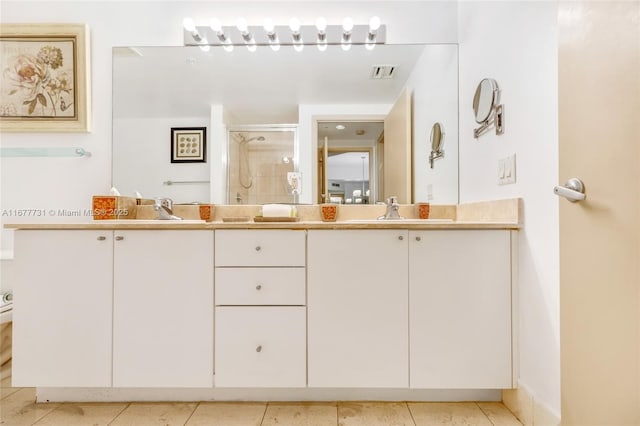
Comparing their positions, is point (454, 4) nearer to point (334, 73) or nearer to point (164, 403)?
point (334, 73)

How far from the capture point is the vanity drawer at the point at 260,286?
1.42 meters

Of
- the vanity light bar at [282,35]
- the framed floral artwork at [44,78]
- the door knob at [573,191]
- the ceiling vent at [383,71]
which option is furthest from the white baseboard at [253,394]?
the vanity light bar at [282,35]

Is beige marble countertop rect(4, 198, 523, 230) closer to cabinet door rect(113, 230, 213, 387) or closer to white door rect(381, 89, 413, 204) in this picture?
cabinet door rect(113, 230, 213, 387)

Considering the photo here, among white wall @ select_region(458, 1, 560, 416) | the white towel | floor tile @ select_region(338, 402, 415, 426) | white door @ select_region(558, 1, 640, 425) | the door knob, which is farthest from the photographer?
the white towel

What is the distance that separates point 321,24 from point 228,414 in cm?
196

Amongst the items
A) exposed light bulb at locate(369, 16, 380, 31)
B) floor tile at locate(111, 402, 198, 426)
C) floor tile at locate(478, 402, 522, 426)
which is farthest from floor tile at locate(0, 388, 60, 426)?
exposed light bulb at locate(369, 16, 380, 31)

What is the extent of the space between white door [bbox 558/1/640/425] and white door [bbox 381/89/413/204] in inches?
42.0

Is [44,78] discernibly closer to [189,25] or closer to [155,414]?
[189,25]

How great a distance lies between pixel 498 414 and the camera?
1.42 metres

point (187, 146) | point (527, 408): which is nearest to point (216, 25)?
point (187, 146)

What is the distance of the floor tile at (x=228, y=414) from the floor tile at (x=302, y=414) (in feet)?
0.14

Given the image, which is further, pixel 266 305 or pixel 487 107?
pixel 487 107

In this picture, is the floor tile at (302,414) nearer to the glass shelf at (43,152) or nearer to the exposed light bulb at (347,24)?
the glass shelf at (43,152)

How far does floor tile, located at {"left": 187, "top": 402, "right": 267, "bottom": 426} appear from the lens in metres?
1.37
